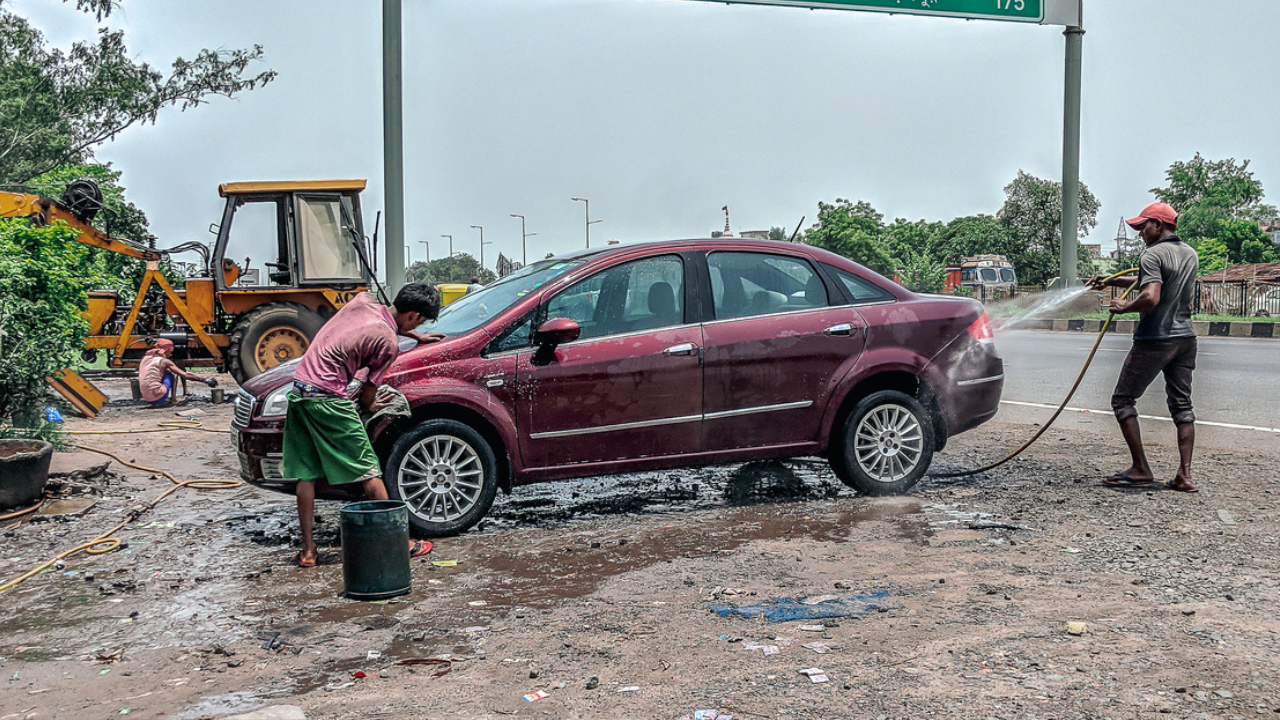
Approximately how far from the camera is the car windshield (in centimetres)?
661

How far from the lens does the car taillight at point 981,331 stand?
737 centimetres

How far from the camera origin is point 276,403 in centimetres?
616

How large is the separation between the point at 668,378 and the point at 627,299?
59 centimetres

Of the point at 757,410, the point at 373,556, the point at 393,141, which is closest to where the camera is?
the point at 373,556

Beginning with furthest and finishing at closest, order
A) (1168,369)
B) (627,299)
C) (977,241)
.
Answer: (977,241), (1168,369), (627,299)

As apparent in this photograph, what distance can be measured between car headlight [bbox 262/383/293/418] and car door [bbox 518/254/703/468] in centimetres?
140

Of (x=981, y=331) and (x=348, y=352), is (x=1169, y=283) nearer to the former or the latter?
(x=981, y=331)

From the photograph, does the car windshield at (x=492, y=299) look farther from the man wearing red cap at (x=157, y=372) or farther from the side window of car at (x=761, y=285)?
the man wearing red cap at (x=157, y=372)

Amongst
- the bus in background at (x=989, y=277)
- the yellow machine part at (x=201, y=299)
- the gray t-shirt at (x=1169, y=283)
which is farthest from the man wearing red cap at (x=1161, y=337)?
Result: the bus in background at (x=989, y=277)

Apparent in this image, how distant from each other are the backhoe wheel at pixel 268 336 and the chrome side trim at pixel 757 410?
28.6 ft

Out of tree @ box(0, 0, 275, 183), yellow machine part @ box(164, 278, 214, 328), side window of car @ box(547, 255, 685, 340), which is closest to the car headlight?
side window of car @ box(547, 255, 685, 340)

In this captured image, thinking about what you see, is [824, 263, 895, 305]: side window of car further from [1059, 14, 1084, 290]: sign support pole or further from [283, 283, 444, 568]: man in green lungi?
[1059, 14, 1084, 290]: sign support pole

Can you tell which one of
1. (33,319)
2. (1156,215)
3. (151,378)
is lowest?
(151,378)

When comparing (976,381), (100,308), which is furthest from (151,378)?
(976,381)
